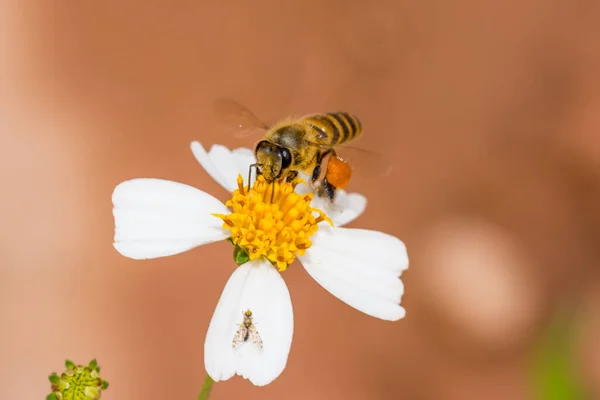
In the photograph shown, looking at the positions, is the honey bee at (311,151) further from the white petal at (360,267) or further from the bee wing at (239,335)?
the bee wing at (239,335)

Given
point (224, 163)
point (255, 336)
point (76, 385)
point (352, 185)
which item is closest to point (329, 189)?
point (224, 163)

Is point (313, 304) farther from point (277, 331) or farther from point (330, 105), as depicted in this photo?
point (277, 331)

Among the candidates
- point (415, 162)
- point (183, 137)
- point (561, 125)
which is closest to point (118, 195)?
point (183, 137)

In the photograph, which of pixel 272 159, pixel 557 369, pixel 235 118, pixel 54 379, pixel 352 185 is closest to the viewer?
pixel 54 379

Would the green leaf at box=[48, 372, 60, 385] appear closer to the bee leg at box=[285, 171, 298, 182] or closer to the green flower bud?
the green flower bud

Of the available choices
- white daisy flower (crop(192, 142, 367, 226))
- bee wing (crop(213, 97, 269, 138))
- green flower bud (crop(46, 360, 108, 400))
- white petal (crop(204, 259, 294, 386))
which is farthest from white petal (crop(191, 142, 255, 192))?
green flower bud (crop(46, 360, 108, 400))

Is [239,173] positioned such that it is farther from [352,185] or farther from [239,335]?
[352,185]
